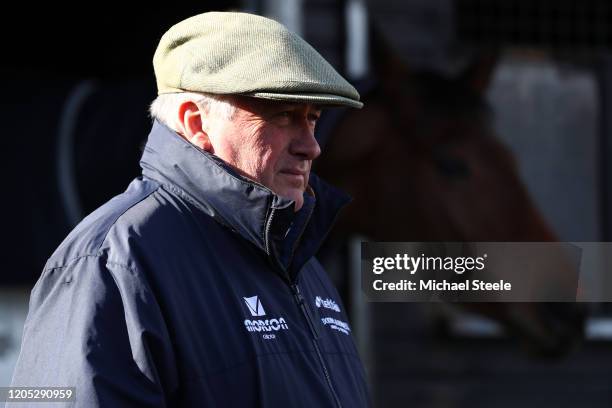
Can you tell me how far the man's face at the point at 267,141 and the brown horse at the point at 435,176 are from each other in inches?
86.7

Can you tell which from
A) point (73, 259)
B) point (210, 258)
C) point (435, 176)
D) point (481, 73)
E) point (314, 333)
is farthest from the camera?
point (481, 73)

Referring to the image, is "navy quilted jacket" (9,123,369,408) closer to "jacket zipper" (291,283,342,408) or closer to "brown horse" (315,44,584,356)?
"jacket zipper" (291,283,342,408)

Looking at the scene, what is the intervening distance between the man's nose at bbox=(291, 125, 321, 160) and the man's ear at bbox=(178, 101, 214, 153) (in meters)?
0.14

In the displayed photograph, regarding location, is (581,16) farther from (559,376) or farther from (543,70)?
(559,376)

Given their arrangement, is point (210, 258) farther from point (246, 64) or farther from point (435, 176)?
point (435, 176)

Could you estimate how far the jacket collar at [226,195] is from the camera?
1.65m

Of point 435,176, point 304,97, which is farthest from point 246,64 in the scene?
point 435,176

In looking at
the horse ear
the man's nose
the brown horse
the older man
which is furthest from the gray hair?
the horse ear

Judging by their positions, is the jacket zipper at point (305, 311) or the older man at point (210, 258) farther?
the jacket zipper at point (305, 311)

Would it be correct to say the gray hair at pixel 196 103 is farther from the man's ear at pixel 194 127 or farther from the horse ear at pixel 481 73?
the horse ear at pixel 481 73

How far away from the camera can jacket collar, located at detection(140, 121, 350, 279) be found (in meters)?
1.65

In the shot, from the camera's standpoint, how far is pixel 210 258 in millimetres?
1636

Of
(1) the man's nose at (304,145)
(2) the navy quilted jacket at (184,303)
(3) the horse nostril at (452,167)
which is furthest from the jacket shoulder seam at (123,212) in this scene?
(3) the horse nostril at (452,167)

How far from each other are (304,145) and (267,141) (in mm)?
68
